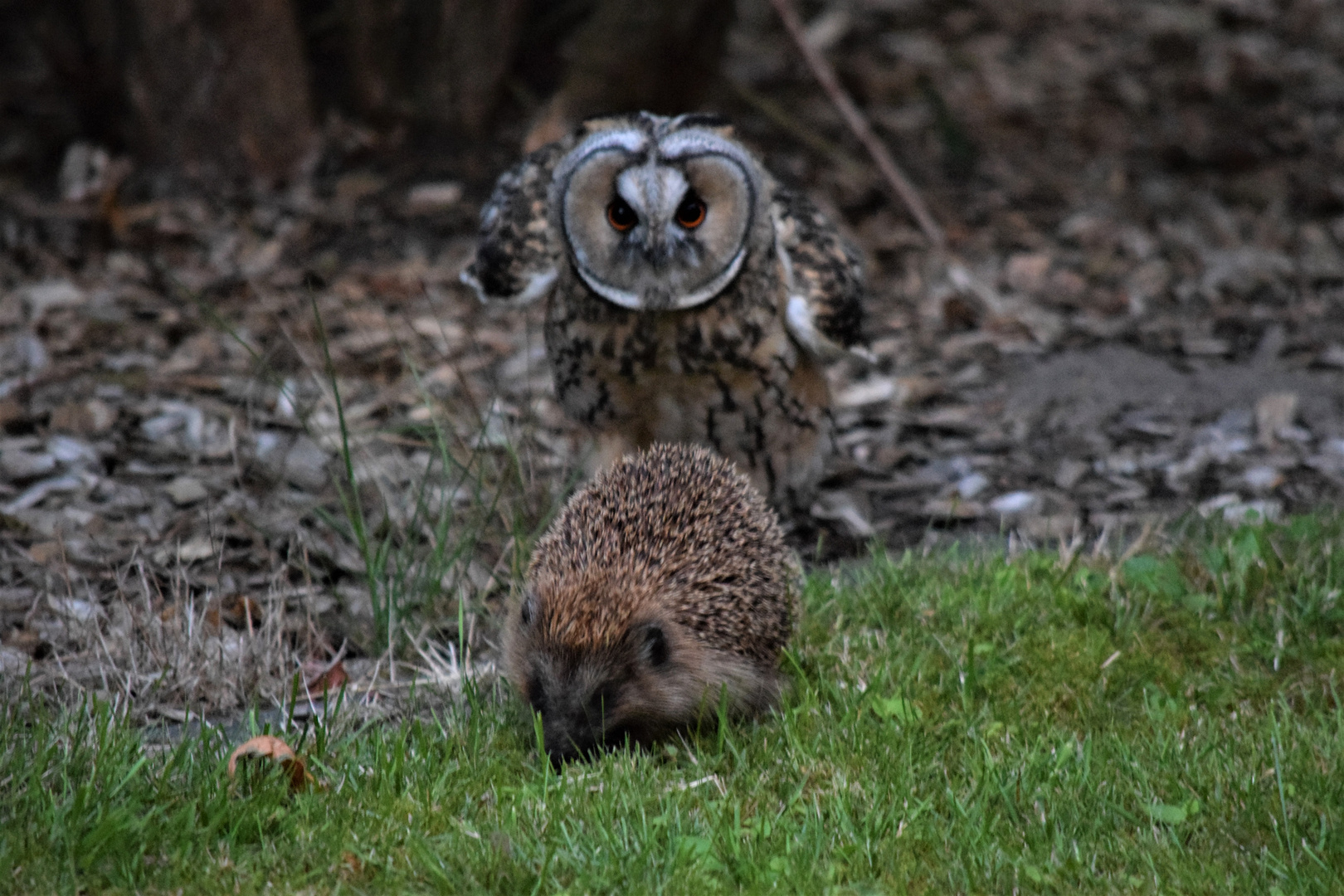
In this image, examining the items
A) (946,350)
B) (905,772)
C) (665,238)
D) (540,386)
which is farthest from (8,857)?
(946,350)

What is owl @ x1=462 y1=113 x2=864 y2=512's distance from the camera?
452 centimetres

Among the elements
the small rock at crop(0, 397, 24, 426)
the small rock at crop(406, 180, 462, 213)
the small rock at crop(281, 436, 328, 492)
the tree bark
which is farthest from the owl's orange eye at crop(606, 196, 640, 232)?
the tree bark

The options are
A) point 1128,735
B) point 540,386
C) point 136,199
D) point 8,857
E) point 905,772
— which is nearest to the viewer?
point 8,857

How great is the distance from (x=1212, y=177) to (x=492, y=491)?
19.0 ft

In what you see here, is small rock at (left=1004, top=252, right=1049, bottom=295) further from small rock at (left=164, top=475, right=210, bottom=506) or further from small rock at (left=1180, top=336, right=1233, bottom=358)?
small rock at (left=164, top=475, right=210, bottom=506)

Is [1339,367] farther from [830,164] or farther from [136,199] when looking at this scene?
[136,199]

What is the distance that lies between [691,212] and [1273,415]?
282cm

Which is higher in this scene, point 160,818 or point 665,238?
point 665,238

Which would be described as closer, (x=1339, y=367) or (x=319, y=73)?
(x=1339, y=367)

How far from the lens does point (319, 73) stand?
27.8 feet

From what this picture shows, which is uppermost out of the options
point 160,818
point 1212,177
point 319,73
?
point 319,73

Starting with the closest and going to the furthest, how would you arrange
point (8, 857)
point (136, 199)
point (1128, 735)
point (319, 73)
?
point (8, 857)
point (1128, 735)
point (136, 199)
point (319, 73)

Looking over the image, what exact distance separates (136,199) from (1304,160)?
6.94 m

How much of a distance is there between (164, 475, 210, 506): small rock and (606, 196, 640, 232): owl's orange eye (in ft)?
5.66
